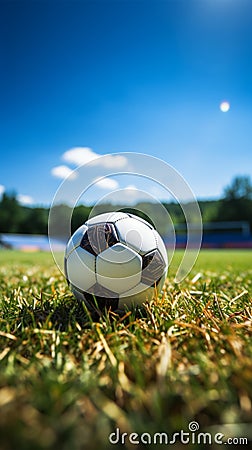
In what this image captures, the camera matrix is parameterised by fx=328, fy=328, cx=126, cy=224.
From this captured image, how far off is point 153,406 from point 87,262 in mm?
1211

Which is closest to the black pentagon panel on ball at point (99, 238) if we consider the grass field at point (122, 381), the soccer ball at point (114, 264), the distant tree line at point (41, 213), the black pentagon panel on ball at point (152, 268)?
the soccer ball at point (114, 264)

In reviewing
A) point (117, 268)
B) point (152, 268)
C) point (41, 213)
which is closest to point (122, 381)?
point (117, 268)

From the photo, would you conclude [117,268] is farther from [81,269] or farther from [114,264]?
[81,269]

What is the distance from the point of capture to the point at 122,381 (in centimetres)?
125

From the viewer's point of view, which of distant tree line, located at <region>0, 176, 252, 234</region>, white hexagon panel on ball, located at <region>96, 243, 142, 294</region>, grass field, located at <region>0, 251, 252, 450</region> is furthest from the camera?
distant tree line, located at <region>0, 176, 252, 234</region>

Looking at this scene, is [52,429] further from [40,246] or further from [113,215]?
[40,246]

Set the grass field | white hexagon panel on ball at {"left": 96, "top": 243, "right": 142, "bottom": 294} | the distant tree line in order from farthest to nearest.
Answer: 1. the distant tree line
2. white hexagon panel on ball at {"left": 96, "top": 243, "right": 142, "bottom": 294}
3. the grass field

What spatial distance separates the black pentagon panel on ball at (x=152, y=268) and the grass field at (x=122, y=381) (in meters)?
0.28

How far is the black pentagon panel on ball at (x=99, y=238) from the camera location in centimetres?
215

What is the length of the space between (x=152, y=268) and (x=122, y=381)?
1.04m

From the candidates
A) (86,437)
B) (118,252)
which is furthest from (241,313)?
(86,437)

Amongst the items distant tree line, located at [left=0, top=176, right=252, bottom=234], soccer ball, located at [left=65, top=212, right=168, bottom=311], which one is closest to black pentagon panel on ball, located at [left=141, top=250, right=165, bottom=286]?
soccer ball, located at [left=65, top=212, right=168, bottom=311]

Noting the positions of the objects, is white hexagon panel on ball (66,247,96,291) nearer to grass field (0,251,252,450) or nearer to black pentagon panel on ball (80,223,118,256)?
black pentagon panel on ball (80,223,118,256)

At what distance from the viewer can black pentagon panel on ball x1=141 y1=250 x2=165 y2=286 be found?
7.17 feet
